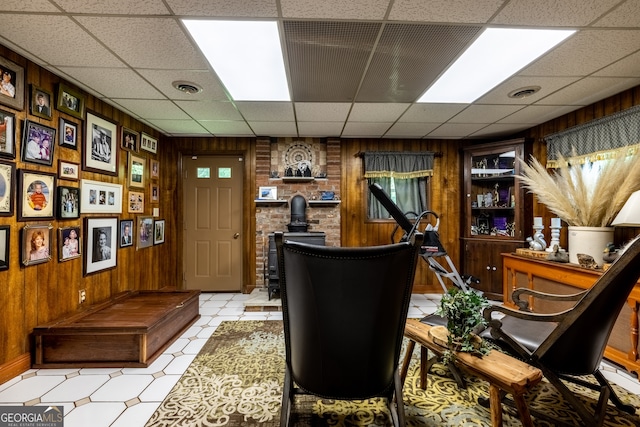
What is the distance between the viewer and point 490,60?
2.27 m

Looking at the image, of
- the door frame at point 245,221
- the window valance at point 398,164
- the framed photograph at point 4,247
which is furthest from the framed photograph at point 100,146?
the window valance at point 398,164

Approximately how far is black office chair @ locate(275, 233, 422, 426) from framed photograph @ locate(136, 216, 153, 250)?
10.8 ft

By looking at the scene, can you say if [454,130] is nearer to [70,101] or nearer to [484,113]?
[484,113]

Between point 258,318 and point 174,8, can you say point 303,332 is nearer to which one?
point 174,8

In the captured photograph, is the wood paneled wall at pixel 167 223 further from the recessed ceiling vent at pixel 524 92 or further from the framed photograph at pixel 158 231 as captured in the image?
the recessed ceiling vent at pixel 524 92

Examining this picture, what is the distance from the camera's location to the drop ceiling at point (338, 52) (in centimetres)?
168

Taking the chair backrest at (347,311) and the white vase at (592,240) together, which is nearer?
the chair backrest at (347,311)

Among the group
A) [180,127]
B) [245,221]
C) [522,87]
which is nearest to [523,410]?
[522,87]

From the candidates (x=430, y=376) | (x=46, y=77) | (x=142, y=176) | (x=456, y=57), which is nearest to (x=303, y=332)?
(x=430, y=376)

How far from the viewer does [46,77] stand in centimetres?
244

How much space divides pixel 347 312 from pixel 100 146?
3.34 metres

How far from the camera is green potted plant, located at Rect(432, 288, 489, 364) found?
1.58 metres

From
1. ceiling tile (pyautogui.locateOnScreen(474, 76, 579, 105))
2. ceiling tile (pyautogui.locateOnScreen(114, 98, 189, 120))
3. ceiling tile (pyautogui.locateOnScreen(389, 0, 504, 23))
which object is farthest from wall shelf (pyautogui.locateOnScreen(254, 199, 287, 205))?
ceiling tile (pyautogui.locateOnScreen(389, 0, 504, 23))

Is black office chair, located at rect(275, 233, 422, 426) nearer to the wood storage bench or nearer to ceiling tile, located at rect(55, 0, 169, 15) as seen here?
ceiling tile, located at rect(55, 0, 169, 15)
